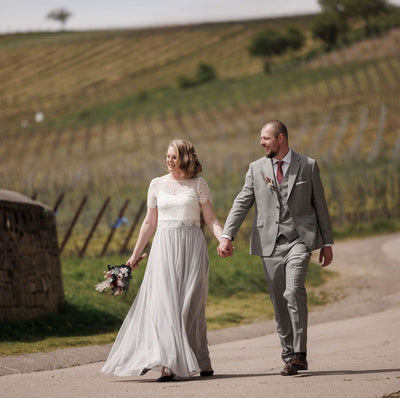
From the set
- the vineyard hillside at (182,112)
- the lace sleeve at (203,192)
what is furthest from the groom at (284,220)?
the vineyard hillside at (182,112)

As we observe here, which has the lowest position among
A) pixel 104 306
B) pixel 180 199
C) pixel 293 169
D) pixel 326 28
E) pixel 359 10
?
pixel 104 306

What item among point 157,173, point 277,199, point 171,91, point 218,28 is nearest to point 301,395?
point 277,199

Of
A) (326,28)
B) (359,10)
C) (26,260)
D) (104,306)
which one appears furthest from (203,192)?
(359,10)

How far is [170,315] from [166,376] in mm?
→ 417

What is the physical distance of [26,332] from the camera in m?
9.46

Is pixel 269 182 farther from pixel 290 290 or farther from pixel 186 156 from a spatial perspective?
pixel 290 290

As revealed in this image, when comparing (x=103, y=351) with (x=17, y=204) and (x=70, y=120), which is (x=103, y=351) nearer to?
(x=17, y=204)

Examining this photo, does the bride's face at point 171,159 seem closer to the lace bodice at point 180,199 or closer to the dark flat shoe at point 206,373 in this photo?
the lace bodice at point 180,199

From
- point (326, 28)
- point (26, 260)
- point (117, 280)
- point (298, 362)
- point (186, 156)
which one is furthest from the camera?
point (326, 28)

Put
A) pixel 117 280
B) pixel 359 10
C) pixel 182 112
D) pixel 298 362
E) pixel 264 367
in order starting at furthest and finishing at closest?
pixel 359 10 < pixel 182 112 < pixel 264 367 < pixel 117 280 < pixel 298 362

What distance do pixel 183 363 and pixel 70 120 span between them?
2006 inches

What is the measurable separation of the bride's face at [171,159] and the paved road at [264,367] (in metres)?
1.50

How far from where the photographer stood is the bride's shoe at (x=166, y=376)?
21.5ft

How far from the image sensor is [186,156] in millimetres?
6863
